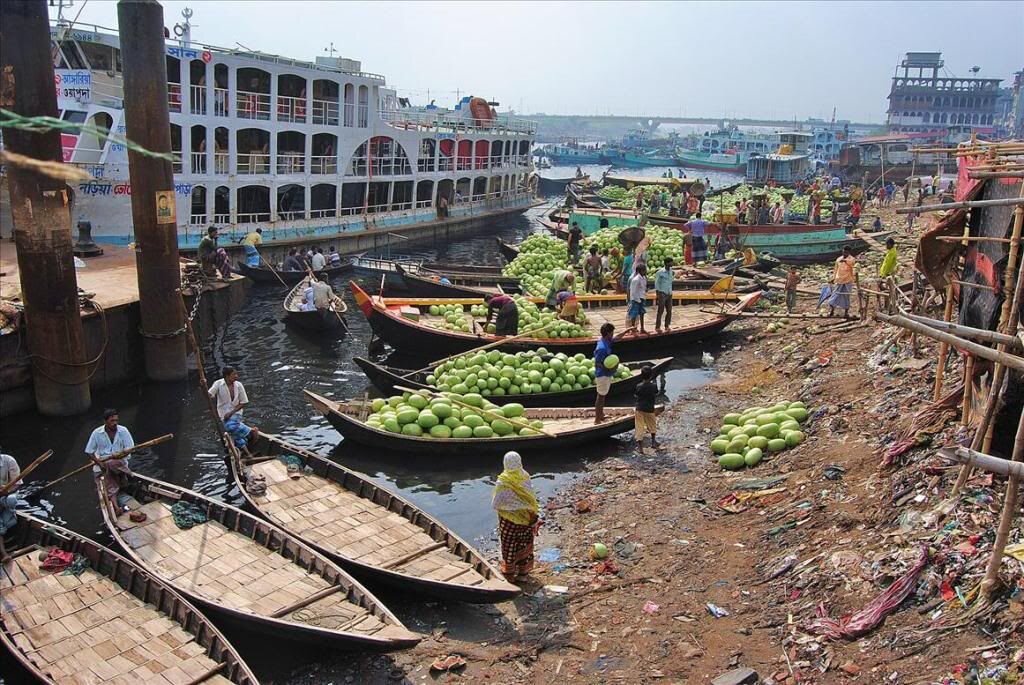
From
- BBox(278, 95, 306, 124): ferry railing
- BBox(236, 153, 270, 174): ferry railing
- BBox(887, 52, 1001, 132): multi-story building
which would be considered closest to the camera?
BBox(236, 153, 270, 174): ferry railing

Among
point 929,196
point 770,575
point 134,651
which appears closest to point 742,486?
point 770,575

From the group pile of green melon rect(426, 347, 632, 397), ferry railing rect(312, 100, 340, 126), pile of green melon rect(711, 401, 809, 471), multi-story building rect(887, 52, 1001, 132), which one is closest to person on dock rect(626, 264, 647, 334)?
pile of green melon rect(426, 347, 632, 397)

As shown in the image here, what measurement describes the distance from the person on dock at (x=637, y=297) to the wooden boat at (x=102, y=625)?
1188 cm

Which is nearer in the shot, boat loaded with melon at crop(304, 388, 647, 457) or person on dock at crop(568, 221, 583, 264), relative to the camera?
boat loaded with melon at crop(304, 388, 647, 457)

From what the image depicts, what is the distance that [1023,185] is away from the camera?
7781 millimetres

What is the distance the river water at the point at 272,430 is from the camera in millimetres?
11781

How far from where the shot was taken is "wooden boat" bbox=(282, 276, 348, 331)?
2033 cm

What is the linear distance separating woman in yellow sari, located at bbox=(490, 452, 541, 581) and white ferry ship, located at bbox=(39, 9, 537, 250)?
16205mm

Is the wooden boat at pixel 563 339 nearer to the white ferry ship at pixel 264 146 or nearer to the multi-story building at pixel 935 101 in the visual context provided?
the white ferry ship at pixel 264 146

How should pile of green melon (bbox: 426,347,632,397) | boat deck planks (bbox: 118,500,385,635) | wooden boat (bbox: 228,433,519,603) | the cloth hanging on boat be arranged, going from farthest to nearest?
pile of green melon (bbox: 426,347,632,397), the cloth hanging on boat, wooden boat (bbox: 228,433,519,603), boat deck planks (bbox: 118,500,385,635)

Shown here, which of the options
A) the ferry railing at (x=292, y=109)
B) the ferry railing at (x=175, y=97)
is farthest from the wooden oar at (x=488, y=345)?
the ferry railing at (x=292, y=109)

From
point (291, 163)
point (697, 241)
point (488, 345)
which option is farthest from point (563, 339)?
point (291, 163)

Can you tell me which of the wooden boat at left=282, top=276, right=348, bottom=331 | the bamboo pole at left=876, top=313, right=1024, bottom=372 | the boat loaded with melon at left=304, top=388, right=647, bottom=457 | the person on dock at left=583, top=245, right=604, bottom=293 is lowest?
the boat loaded with melon at left=304, top=388, right=647, bottom=457

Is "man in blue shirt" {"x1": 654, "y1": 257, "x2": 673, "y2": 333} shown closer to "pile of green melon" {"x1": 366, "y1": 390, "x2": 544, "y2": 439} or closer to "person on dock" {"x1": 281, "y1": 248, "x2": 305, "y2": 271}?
"pile of green melon" {"x1": 366, "y1": 390, "x2": 544, "y2": 439}
